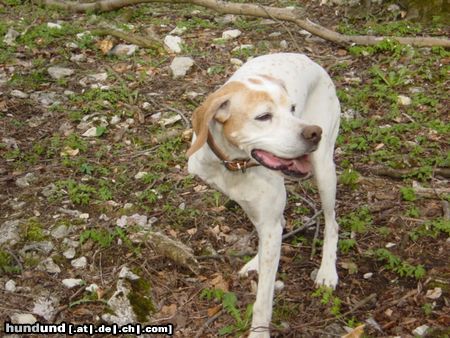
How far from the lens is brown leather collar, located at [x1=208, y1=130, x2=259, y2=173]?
3486mm

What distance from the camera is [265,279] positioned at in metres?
3.61

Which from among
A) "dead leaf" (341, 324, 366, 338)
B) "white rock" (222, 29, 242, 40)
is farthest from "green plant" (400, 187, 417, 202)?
"white rock" (222, 29, 242, 40)

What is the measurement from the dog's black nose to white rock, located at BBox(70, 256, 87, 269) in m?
1.97

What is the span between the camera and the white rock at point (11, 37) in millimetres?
7625

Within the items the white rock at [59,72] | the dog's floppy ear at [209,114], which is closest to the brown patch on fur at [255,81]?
the dog's floppy ear at [209,114]

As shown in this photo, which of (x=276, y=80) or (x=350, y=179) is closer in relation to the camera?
(x=276, y=80)

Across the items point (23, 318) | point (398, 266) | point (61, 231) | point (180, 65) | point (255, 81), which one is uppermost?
point (255, 81)

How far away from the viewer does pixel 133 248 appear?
14.3 feet

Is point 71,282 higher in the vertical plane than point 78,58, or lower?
higher

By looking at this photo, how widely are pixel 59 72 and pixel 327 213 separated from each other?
13.4ft

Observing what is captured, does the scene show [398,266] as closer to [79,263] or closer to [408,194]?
[408,194]

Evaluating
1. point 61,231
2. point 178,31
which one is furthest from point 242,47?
point 61,231

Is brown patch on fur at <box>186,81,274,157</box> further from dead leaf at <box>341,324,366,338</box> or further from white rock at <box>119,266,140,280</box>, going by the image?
dead leaf at <box>341,324,366,338</box>

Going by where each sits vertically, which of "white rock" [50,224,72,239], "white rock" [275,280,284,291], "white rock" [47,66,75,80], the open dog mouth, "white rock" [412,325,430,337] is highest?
the open dog mouth
